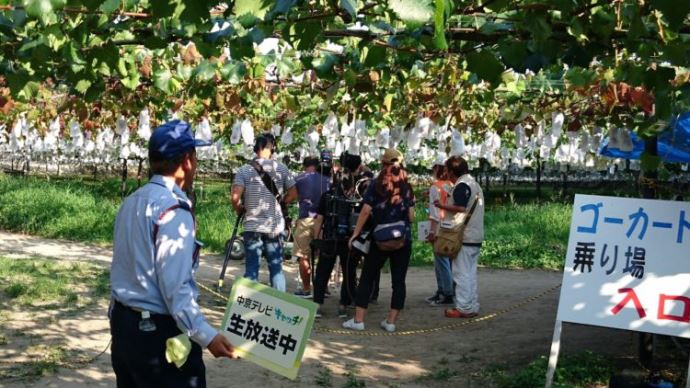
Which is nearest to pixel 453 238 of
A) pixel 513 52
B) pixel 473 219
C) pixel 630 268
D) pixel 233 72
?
pixel 473 219

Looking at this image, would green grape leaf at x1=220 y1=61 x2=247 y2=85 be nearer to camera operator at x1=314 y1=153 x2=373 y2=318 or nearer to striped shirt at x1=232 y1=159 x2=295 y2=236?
striped shirt at x1=232 y1=159 x2=295 y2=236

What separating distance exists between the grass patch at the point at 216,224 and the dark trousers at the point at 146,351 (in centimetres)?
995

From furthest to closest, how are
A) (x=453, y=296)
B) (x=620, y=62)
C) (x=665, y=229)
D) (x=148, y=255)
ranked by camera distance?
(x=453, y=296) → (x=665, y=229) → (x=620, y=62) → (x=148, y=255)

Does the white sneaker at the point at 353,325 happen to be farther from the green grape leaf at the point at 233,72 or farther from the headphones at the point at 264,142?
the green grape leaf at the point at 233,72

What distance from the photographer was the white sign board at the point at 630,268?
198 inches

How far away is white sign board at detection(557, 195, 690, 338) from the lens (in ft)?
16.5

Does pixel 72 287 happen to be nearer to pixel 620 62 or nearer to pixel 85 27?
pixel 85 27

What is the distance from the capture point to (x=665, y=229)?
5.18 meters

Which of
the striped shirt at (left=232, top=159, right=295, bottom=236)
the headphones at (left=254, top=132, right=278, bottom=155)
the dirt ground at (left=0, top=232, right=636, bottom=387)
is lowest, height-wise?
the dirt ground at (left=0, top=232, right=636, bottom=387)

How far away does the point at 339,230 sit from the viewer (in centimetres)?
779

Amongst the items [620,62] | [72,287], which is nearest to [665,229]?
[620,62]

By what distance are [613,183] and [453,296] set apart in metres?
24.5

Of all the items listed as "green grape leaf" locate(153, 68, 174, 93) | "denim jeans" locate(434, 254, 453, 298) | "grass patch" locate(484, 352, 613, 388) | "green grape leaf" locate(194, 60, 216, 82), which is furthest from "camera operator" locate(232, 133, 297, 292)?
"green grape leaf" locate(194, 60, 216, 82)

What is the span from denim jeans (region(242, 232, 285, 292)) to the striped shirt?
0.08 metres
